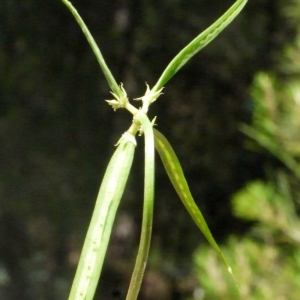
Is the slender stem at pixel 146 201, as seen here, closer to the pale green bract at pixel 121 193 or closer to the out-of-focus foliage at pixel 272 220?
the pale green bract at pixel 121 193

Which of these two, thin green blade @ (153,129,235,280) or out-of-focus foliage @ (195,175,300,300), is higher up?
out-of-focus foliage @ (195,175,300,300)

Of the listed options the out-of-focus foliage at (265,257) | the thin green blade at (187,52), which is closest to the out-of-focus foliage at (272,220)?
the out-of-focus foliage at (265,257)

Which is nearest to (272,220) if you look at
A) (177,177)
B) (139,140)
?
(139,140)

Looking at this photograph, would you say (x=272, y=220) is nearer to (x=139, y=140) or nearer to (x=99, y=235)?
(x=139, y=140)

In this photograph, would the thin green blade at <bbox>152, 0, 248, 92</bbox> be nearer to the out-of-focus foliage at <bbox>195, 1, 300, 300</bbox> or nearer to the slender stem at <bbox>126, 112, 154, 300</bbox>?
the slender stem at <bbox>126, 112, 154, 300</bbox>

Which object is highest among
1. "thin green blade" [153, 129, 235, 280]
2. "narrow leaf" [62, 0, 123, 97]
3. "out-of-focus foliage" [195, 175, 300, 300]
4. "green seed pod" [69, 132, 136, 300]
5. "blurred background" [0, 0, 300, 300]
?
"blurred background" [0, 0, 300, 300]

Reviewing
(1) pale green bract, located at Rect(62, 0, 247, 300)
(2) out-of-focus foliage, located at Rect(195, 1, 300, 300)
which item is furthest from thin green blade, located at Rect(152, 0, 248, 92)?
(2) out-of-focus foliage, located at Rect(195, 1, 300, 300)

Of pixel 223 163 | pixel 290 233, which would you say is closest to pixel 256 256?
pixel 290 233
